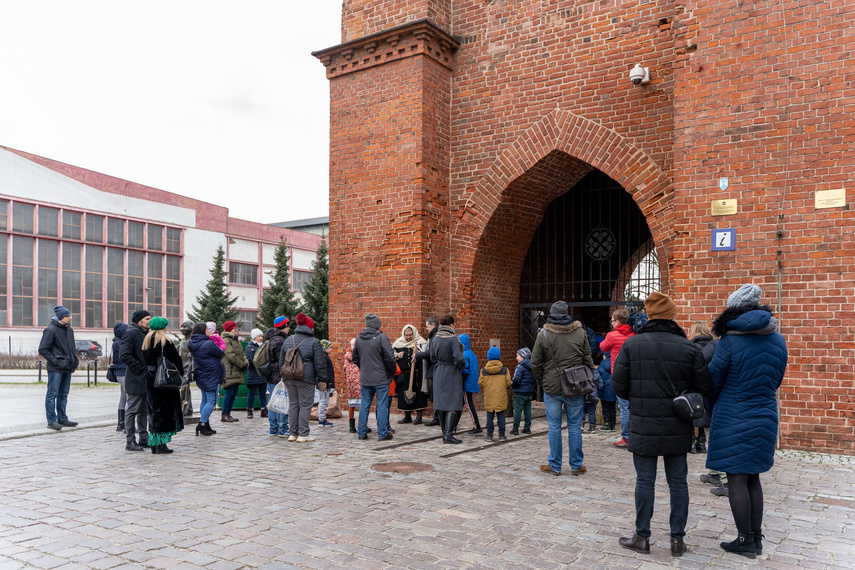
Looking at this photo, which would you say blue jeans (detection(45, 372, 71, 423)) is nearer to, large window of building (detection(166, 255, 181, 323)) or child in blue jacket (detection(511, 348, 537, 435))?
child in blue jacket (detection(511, 348, 537, 435))

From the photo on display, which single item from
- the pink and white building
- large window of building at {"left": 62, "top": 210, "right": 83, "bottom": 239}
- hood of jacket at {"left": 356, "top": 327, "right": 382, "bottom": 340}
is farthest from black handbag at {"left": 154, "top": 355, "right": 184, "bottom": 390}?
large window of building at {"left": 62, "top": 210, "right": 83, "bottom": 239}

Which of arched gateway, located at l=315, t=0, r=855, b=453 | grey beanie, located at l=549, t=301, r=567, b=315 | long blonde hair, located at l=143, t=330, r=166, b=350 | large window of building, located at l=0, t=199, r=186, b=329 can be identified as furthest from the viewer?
large window of building, located at l=0, t=199, r=186, b=329

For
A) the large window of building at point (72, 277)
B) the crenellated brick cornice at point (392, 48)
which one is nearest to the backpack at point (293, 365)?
the crenellated brick cornice at point (392, 48)

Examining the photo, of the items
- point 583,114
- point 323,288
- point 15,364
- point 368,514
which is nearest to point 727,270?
point 583,114

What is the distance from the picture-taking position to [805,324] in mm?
7977

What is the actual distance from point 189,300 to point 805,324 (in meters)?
45.3

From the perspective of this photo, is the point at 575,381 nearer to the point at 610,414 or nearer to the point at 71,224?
the point at 610,414

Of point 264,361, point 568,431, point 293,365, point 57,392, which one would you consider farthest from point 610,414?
point 57,392

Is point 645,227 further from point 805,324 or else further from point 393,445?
point 393,445

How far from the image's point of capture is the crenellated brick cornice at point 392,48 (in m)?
11.3

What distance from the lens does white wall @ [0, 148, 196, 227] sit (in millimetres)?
37781

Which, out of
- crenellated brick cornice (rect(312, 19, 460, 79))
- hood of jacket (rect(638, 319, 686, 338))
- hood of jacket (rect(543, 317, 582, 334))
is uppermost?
crenellated brick cornice (rect(312, 19, 460, 79))

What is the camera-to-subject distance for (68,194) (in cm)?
4059

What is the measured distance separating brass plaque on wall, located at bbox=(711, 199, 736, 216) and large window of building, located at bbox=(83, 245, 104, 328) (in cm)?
4193
